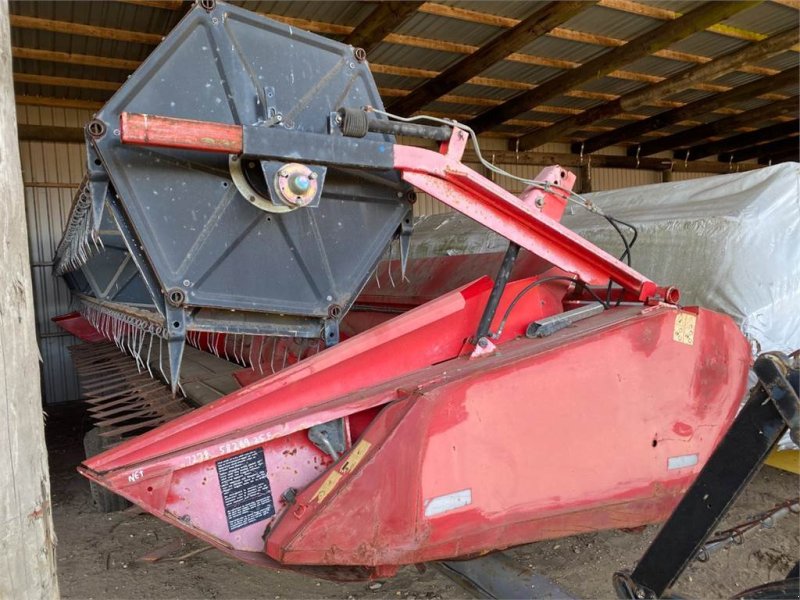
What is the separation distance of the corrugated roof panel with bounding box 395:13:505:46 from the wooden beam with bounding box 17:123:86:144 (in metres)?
3.85

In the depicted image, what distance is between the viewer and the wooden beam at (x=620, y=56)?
5172 mm

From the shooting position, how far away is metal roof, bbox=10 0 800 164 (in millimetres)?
5008

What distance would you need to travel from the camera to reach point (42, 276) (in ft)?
24.0

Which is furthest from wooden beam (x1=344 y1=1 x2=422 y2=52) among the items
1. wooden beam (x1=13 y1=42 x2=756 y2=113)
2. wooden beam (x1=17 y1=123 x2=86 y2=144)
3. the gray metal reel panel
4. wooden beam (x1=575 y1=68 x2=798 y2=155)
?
wooden beam (x1=575 y1=68 x2=798 y2=155)

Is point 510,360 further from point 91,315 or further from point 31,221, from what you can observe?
point 31,221

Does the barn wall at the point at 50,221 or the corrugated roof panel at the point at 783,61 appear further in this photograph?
the barn wall at the point at 50,221

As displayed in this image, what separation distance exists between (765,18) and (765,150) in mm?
6486

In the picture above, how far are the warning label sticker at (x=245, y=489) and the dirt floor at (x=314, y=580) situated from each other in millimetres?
1135

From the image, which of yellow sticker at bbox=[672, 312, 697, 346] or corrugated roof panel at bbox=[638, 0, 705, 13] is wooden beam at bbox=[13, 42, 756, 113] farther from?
yellow sticker at bbox=[672, 312, 697, 346]

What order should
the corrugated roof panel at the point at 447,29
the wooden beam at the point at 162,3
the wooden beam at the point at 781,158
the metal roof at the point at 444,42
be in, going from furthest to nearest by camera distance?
the wooden beam at the point at 781,158
the corrugated roof panel at the point at 447,29
the metal roof at the point at 444,42
the wooden beam at the point at 162,3

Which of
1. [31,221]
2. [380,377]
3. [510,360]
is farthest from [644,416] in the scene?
[31,221]

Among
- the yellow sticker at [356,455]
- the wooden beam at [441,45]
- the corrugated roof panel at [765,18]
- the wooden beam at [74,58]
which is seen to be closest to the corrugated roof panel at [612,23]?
the wooden beam at [441,45]

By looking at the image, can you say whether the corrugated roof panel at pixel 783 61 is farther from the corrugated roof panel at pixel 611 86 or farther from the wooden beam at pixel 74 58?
the wooden beam at pixel 74 58

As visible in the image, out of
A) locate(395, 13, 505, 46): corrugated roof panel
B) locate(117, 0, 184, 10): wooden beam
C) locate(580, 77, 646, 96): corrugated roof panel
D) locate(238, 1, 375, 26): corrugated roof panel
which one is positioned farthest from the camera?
locate(580, 77, 646, 96): corrugated roof panel
